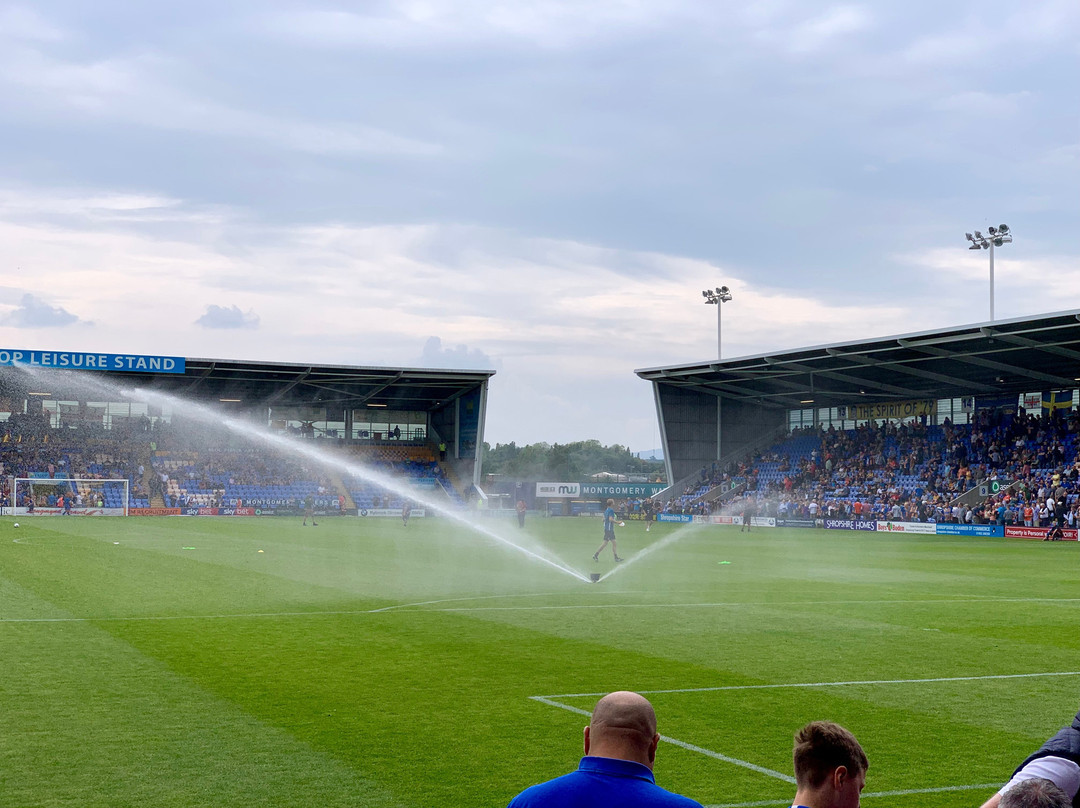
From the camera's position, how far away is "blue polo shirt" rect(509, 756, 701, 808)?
366cm

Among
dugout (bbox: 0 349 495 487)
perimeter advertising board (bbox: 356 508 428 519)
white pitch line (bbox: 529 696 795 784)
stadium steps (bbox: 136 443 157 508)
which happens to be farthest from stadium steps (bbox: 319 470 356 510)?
white pitch line (bbox: 529 696 795 784)

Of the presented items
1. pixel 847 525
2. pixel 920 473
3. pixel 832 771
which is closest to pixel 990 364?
pixel 920 473

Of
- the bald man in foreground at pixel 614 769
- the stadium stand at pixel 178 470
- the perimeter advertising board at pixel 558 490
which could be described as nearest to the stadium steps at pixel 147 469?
the stadium stand at pixel 178 470

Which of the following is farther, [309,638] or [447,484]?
[447,484]

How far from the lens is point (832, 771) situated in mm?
3682

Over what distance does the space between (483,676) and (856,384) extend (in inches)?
2233

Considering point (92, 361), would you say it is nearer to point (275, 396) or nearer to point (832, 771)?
point (275, 396)

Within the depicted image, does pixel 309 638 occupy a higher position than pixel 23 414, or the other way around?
pixel 23 414

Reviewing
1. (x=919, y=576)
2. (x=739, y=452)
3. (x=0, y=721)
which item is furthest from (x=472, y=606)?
(x=739, y=452)

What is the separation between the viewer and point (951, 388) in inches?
2530

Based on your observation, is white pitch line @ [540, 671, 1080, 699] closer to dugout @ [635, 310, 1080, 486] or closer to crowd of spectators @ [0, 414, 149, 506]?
dugout @ [635, 310, 1080, 486]

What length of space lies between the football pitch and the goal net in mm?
37251

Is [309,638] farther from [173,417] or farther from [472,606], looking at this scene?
[173,417]

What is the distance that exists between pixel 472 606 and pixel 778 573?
1101cm
